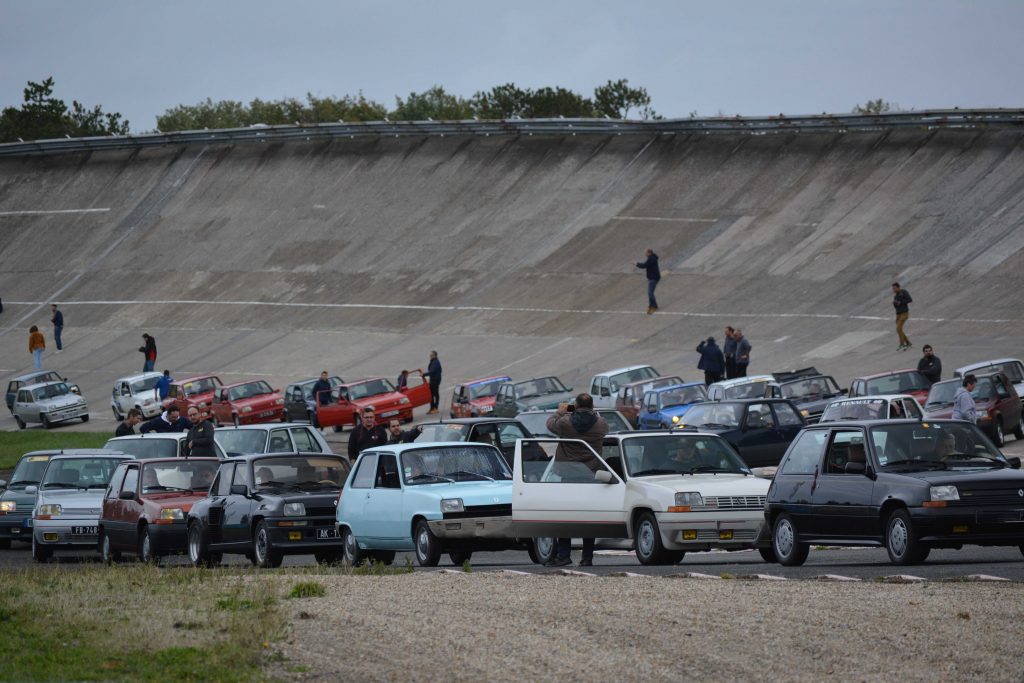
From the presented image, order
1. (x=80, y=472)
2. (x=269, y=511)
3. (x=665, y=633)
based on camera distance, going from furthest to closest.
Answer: (x=80, y=472), (x=269, y=511), (x=665, y=633)

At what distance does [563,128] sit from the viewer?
77312mm

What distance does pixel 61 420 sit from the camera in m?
54.8

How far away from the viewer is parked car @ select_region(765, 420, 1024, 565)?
15008mm

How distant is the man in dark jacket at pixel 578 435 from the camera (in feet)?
58.0

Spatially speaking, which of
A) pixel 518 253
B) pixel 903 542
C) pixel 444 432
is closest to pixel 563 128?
pixel 518 253

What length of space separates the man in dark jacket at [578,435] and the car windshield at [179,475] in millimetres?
6054

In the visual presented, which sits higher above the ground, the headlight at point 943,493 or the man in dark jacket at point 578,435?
the man in dark jacket at point 578,435

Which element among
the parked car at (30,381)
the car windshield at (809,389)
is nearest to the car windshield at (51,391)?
the parked car at (30,381)

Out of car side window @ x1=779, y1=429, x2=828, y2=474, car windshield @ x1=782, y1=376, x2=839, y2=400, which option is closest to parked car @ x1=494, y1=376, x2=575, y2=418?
car windshield @ x1=782, y1=376, x2=839, y2=400

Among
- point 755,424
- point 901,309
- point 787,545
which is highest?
point 901,309

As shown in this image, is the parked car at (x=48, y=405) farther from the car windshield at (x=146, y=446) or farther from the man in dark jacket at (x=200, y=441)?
the man in dark jacket at (x=200, y=441)

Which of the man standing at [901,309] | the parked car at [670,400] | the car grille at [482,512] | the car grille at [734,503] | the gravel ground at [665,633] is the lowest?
the gravel ground at [665,633]

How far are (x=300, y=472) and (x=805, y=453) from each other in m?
6.89

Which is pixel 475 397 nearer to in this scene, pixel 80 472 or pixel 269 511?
pixel 80 472
